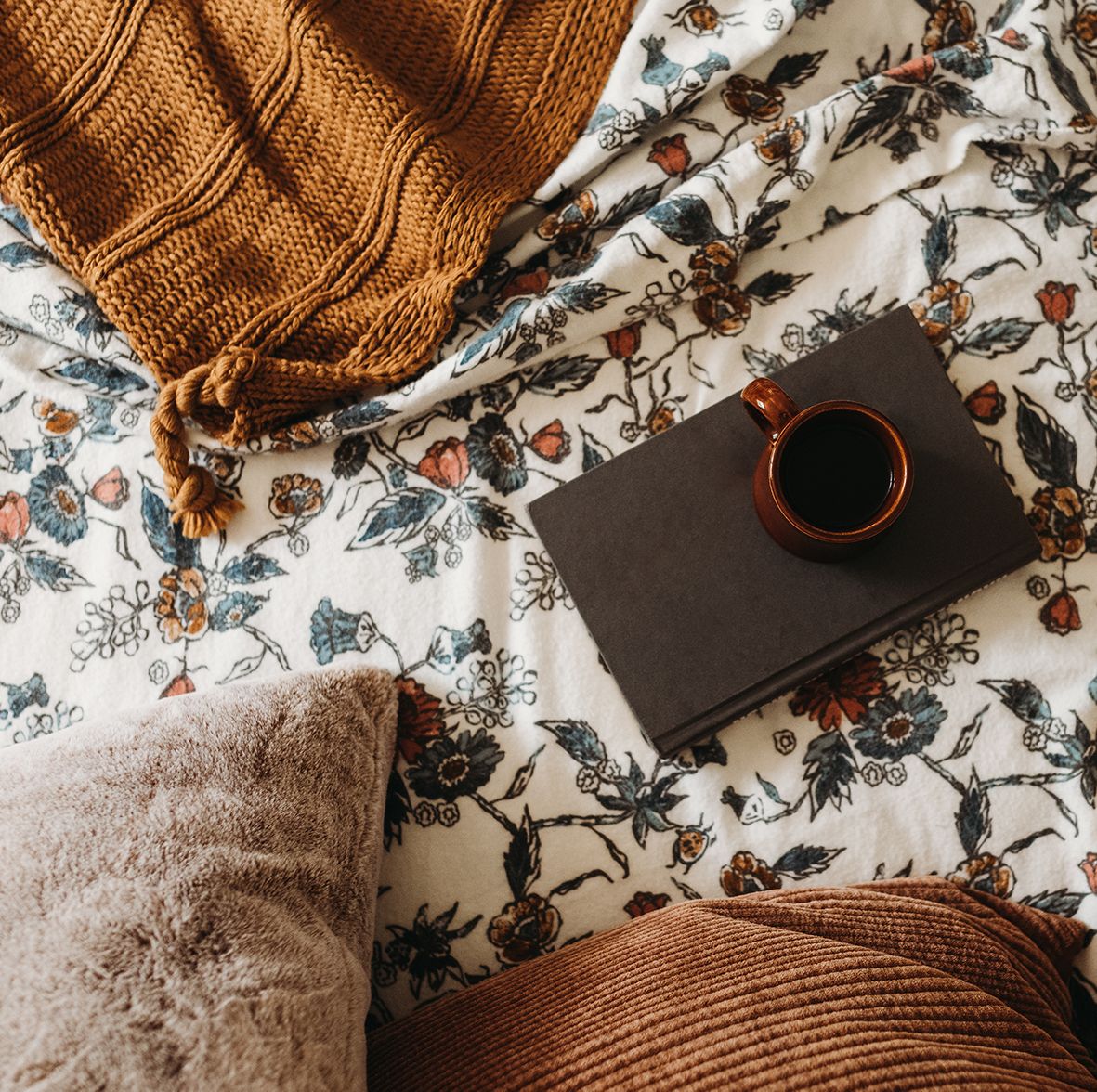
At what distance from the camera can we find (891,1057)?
488 mm

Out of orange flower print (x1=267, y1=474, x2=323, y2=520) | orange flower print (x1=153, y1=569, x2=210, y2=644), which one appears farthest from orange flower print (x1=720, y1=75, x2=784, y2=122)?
orange flower print (x1=153, y1=569, x2=210, y2=644)

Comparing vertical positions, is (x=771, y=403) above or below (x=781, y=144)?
below

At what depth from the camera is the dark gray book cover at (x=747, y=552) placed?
25.7 inches

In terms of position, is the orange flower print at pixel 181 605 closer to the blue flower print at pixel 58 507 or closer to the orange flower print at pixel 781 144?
the blue flower print at pixel 58 507

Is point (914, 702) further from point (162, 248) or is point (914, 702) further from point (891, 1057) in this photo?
point (162, 248)

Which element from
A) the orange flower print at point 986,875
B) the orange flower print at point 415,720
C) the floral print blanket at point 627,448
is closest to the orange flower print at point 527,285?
the floral print blanket at point 627,448

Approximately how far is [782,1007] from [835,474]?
35 cm

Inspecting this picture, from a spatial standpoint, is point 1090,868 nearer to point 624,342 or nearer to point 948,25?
point 624,342

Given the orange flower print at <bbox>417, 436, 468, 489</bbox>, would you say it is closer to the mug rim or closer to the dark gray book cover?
the dark gray book cover

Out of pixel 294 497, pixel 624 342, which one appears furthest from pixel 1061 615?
pixel 294 497

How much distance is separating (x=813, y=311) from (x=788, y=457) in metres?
0.20

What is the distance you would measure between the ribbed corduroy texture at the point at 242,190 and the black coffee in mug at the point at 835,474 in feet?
1.03

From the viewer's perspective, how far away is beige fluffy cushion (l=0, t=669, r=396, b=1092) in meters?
0.42

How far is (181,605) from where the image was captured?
0.72 m
